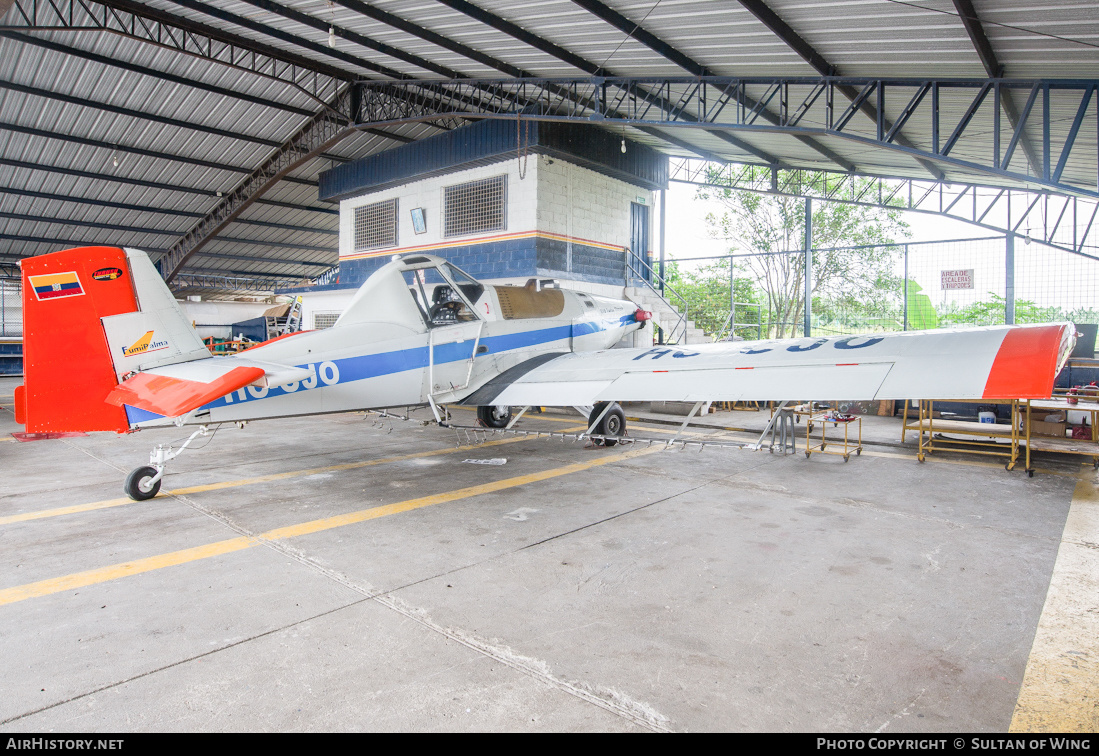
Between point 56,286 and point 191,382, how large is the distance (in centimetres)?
168

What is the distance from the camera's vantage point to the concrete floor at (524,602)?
104 inches

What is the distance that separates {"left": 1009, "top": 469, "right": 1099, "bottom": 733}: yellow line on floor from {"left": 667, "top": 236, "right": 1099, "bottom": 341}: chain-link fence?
5240 millimetres

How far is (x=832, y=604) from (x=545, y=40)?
1179 centimetres

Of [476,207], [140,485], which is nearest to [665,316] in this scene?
[476,207]

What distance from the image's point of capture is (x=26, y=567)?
14.2 ft

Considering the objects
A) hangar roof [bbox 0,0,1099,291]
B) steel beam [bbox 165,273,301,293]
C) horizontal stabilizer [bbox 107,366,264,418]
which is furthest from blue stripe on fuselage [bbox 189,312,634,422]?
steel beam [bbox 165,273,301,293]

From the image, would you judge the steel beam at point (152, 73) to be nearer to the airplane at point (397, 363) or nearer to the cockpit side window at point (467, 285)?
the airplane at point (397, 363)

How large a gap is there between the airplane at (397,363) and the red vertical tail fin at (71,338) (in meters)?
0.01

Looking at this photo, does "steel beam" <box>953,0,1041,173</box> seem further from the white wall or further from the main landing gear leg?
the main landing gear leg

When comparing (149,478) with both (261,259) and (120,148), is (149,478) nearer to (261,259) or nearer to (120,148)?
(120,148)

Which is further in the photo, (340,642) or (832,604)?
(832,604)

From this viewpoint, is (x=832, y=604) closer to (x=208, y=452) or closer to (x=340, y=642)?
(x=340, y=642)


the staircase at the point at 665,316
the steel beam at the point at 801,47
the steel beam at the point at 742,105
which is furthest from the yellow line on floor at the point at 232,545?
the staircase at the point at 665,316

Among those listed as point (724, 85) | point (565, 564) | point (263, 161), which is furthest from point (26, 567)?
point (263, 161)
